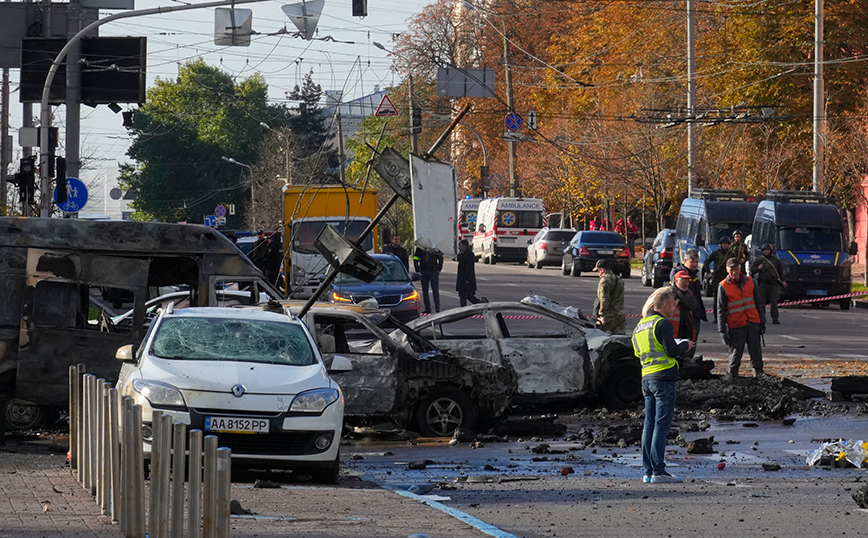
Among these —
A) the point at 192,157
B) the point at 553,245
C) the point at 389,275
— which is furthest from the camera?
the point at 192,157

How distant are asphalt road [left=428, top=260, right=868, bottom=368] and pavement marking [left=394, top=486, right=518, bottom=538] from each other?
13.2 m

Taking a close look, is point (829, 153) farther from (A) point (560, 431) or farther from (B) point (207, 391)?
(B) point (207, 391)

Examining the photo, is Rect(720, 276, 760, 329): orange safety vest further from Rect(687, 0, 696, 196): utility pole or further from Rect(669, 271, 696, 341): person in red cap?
Rect(687, 0, 696, 196): utility pole

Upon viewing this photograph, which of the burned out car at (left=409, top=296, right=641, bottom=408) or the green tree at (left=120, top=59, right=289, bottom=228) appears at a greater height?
the green tree at (left=120, top=59, right=289, bottom=228)

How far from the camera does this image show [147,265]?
48.9 feet

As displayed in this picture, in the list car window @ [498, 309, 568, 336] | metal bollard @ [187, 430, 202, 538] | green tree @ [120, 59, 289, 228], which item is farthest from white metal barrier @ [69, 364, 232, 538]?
green tree @ [120, 59, 289, 228]

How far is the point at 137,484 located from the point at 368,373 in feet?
21.7

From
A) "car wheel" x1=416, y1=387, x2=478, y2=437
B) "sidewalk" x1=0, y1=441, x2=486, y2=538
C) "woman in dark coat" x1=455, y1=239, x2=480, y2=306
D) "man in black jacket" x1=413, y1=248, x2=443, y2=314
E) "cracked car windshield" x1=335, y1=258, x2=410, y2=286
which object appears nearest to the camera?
"sidewalk" x1=0, y1=441, x2=486, y2=538

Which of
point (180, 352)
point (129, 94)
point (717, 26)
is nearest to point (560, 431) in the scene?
point (180, 352)

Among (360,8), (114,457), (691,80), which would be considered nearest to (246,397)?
(114,457)

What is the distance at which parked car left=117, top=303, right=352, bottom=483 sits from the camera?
33.7ft

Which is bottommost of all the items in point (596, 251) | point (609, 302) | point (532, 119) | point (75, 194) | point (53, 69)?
point (609, 302)

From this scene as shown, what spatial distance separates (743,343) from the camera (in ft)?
60.1

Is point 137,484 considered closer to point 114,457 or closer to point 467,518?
point 114,457
